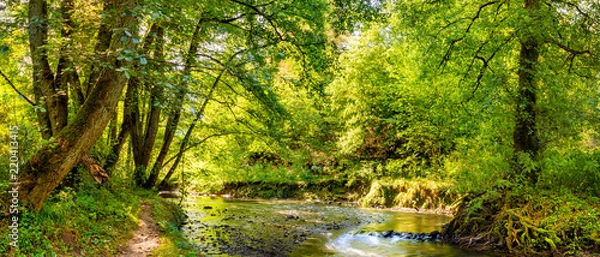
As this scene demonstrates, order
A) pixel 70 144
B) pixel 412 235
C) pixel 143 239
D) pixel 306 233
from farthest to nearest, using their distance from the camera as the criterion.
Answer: pixel 306 233
pixel 412 235
pixel 143 239
pixel 70 144

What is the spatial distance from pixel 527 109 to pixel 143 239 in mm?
9070

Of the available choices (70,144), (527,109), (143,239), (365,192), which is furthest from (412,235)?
(365,192)

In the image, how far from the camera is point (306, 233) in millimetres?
10820

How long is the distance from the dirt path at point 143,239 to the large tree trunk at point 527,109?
26.4 feet

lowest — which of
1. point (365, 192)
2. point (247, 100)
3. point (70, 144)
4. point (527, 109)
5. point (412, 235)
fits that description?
point (412, 235)

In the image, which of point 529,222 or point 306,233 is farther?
point 306,233

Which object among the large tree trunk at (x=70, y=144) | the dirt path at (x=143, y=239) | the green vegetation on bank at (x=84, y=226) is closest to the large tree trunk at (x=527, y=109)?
the green vegetation on bank at (x=84, y=226)

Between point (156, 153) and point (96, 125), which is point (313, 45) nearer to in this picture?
point (96, 125)

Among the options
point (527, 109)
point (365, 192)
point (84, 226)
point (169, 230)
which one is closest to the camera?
point (84, 226)

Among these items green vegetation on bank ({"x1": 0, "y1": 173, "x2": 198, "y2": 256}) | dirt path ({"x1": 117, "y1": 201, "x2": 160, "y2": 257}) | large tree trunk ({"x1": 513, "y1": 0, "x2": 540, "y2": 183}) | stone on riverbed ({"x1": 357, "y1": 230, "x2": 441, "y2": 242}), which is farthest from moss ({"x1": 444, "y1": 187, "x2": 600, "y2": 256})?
dirt path ({"x1": 117, "y1": 201, "x2": 160, "y2": 257})

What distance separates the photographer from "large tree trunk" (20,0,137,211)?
4672 millimetres

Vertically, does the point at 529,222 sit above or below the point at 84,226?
below

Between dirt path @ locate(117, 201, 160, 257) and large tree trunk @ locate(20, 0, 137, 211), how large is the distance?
183 cm

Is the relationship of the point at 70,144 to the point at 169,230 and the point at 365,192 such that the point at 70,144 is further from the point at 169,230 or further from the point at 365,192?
the point at 365,192
